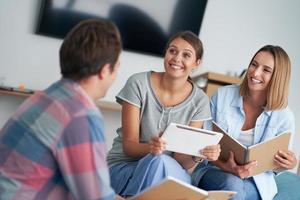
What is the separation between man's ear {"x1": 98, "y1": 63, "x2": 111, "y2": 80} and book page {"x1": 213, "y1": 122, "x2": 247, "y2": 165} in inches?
32.9

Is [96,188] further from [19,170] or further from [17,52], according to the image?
[17,52]

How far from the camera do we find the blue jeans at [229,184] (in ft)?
5.63

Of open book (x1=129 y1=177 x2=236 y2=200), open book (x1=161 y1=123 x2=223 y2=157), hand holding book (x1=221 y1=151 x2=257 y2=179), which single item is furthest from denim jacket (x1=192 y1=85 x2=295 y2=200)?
open book (x1=129 y1=177 x2=236 y2=200)

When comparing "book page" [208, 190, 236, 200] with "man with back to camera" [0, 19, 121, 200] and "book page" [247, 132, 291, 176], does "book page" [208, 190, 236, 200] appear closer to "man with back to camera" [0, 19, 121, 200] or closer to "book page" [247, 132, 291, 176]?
"book page" [247, 132, 291, 176]

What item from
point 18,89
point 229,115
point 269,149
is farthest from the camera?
point 18,89

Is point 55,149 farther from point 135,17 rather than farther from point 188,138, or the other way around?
point 135,17

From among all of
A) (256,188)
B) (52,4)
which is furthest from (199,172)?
(52,4)

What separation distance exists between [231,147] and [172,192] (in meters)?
0.59

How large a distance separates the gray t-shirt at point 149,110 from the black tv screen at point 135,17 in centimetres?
144

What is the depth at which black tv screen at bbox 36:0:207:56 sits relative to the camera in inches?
117

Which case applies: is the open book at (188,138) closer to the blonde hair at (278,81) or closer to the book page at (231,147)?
the book page at (231,147)

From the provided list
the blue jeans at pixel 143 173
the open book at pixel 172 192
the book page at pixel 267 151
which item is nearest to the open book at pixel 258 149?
the book page at pixel 267 151

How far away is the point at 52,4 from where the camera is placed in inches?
116

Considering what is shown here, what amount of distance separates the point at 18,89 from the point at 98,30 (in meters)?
2.01
